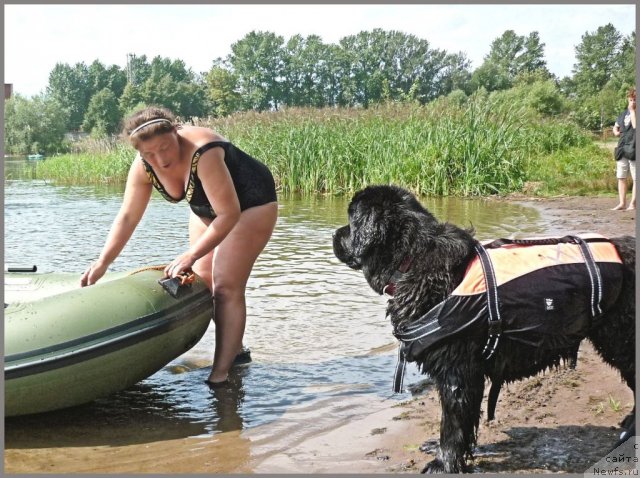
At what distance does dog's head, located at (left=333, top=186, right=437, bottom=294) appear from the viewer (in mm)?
3438

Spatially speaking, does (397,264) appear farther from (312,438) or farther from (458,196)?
(458,196)

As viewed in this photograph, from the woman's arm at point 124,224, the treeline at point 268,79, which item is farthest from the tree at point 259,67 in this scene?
the woman's arm at point 124,224

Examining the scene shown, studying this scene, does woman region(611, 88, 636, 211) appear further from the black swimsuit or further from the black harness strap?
the black harness strap

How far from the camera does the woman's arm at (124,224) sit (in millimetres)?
4797

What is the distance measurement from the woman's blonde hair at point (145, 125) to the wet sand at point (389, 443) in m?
1.67

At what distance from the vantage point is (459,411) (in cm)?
329

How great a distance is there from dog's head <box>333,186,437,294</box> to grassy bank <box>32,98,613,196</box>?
40.0 ft

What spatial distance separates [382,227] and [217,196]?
49.9 inches

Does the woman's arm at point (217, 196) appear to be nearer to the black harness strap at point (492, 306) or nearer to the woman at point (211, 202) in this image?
the woman at point (211, 202)

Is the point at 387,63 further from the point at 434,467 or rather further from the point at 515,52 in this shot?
the point at 434,467

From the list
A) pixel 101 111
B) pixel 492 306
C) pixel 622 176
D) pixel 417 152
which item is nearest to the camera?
pixel 492 306

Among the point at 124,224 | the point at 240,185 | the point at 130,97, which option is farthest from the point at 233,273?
the point at 130,97

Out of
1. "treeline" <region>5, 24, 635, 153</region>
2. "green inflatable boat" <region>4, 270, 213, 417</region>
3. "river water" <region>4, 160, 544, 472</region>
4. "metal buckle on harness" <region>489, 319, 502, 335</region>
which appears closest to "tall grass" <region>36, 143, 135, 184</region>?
"river water" <region>4, 160, 544, 472</region>

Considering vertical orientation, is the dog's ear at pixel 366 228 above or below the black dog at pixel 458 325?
above
